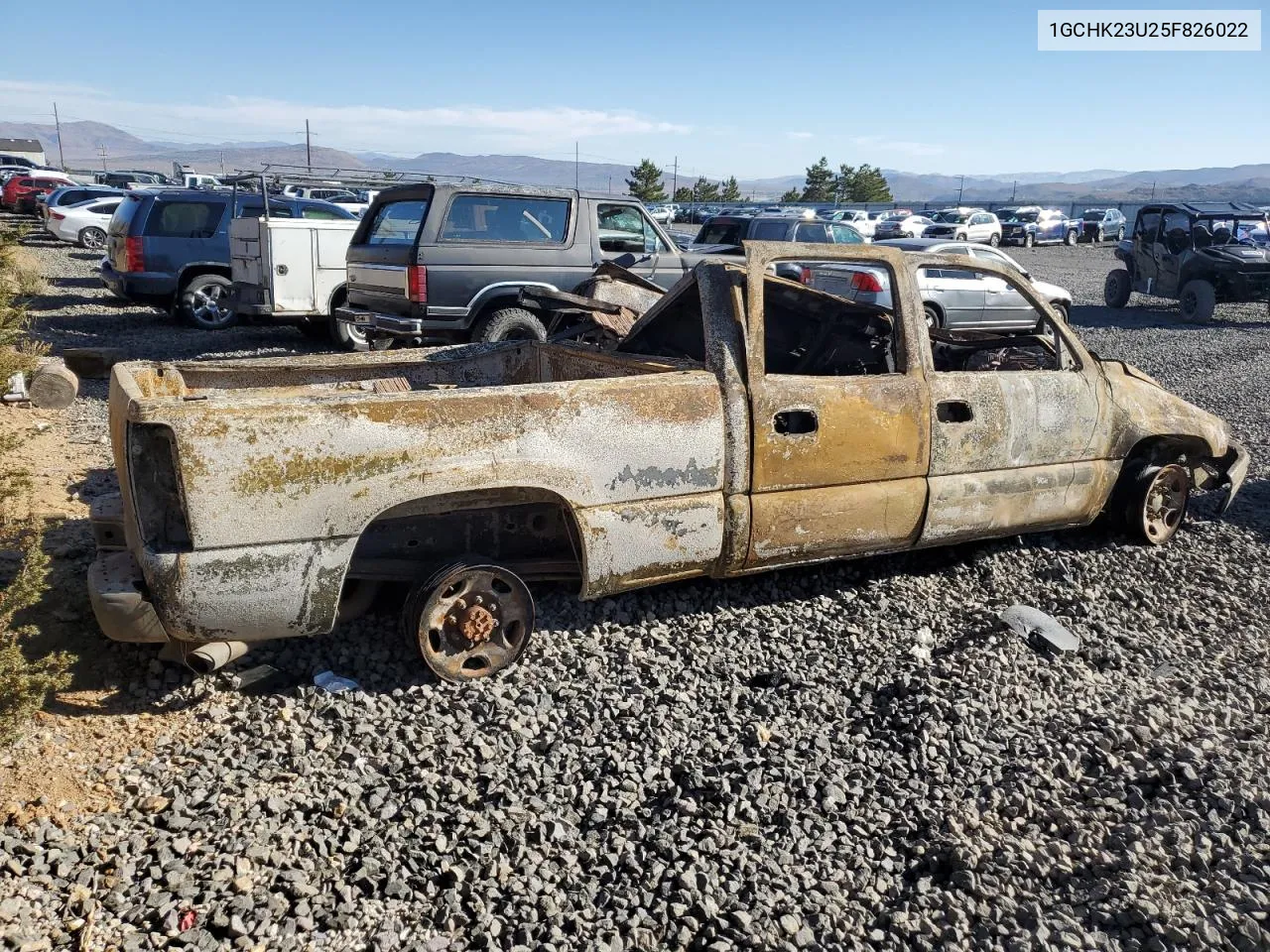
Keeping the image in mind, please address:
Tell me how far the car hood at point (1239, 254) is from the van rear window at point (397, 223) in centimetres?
1464

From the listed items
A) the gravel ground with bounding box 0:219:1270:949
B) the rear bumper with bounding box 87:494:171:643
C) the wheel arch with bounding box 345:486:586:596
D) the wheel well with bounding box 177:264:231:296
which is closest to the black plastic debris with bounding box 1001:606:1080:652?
the gravel ground with bounding box 0:219:1270:949

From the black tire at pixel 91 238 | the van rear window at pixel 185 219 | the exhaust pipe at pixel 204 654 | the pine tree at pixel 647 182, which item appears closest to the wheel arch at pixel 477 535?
the exhaust pipe at pixel 204 654

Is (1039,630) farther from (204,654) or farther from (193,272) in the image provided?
(193,272)

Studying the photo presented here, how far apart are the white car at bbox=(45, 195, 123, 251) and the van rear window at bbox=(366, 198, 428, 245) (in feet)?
66.8

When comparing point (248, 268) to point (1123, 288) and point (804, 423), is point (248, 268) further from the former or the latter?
point (1123, 288)

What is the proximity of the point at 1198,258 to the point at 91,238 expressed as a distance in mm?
26554

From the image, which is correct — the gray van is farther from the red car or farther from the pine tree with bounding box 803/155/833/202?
the pine tree with bounding box 803/155/833/202

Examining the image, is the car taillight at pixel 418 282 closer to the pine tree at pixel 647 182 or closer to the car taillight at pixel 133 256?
the car taillight at pixel 133 256

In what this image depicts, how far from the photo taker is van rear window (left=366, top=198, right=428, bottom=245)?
31.9 feet

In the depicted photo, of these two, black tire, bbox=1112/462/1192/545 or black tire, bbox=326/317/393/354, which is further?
black tire, bbox=326/317/393/354

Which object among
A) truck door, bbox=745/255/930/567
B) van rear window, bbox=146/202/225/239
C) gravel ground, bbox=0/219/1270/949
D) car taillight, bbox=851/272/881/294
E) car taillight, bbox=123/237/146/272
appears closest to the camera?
gravel ground, bbox=0/219/1270/949

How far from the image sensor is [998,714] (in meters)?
3.98

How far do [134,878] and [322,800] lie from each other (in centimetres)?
59

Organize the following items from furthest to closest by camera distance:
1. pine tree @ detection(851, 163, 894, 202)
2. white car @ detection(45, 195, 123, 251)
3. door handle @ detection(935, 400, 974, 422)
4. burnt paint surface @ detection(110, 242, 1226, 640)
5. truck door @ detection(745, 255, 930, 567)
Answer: pine tree @ detection(851, 163, 894, 202)
white car @ detection(45, 195, 123, 251)
door handle @ detection(935, 400, 974, 422)
truck door @ detection(745, 255, 930, 567)
burnt paint surface @ detection(110, 242, 1226, 640)
